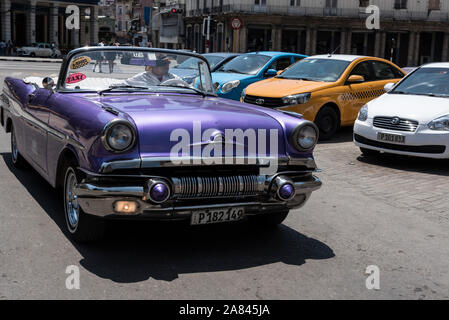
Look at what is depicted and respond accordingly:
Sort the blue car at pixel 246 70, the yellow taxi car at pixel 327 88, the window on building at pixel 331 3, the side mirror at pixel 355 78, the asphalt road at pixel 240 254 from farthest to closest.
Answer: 1. the window on building at pixel 331 3
2. the blue car at pixel 246 70
3. the side mirror at pixel 355 78
4. the yellow taxi car at pixel 327 88
5. the asphalt road at pixel 240 254

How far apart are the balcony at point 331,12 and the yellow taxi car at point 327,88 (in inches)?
1719

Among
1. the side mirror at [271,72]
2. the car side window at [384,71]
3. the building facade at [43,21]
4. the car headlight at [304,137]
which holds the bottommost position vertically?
the car headlight at [304,137]

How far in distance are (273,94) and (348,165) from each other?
7.83 feet

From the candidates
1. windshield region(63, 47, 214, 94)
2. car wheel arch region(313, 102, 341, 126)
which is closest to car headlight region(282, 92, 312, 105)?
car wheel arch region(313, 102, 341, 126)

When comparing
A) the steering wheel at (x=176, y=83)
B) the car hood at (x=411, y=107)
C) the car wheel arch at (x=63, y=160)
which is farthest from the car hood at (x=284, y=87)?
the car wheel arch at (x=63, y=160)

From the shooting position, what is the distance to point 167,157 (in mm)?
4098

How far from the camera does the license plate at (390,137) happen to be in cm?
838

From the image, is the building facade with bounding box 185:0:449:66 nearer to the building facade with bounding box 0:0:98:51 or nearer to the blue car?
the building facade with bounding box 0:0:98:51

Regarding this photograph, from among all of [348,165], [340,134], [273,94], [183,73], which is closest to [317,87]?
[273,94]

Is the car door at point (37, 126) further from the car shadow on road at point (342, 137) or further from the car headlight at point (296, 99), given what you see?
the car shadow on road at point (342, 137)

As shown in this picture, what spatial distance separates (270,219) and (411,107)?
4335 millimetres

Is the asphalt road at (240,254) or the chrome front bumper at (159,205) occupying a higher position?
the chrome front bumper at (159,205)

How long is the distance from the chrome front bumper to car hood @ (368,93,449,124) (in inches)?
182

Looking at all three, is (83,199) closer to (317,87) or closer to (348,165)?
(348,165)
